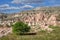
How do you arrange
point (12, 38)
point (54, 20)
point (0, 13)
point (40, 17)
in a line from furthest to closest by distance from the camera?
point (0, 13), point (40, 17), point (54, 20), point (12, 38)

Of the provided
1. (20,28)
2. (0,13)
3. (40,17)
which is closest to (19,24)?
(20,28)

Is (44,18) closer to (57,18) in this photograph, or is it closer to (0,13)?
(57,18)

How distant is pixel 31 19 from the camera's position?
90.9 metres

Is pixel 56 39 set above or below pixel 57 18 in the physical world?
above

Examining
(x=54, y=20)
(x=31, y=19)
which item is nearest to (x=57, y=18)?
(x=54, y=20)

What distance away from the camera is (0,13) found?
155 metres

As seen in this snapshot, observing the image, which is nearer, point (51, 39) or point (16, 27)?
point (51, 39)

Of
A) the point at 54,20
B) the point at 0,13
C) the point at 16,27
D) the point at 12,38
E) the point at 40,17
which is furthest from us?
the point at 0,13

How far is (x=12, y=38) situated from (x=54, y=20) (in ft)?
218

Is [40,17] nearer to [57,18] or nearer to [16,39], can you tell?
[57,18]

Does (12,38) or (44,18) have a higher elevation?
(12,38)

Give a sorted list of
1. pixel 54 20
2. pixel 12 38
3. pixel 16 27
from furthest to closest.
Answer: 1. pixel 54 20
2. pixel 16 27
3. pixel 12 38

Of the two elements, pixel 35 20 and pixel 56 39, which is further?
pixel 35 20

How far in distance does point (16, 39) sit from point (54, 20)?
216ft
